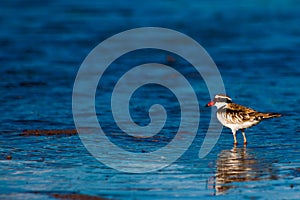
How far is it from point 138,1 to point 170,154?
25.1 metres

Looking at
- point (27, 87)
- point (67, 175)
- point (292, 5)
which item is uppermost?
point (292, 5)

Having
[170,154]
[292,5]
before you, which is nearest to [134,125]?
[170,154]

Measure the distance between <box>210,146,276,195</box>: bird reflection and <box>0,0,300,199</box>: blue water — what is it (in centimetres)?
1

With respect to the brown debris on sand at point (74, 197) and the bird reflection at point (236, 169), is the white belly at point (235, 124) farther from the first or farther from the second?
the brown debris on sand at point (74, 197)

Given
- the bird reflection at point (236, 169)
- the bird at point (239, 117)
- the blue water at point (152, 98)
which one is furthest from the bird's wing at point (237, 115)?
the bird reflection at point (236, 169)

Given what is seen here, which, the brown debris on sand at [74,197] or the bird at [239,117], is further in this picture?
the bird at [239,117]

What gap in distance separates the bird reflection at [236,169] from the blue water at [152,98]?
0.01 m

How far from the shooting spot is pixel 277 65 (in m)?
19.8

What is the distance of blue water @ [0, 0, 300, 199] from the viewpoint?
902cm

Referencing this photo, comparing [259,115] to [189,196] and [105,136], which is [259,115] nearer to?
[105,136]

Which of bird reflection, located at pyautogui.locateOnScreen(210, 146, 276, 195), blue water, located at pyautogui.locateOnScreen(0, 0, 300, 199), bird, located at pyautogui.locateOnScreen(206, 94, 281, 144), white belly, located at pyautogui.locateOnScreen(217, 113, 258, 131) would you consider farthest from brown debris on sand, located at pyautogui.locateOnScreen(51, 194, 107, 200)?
white belly, located at pyautogui.locateOnScreen(217, 113, 258, 131)

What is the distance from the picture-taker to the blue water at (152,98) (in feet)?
29.6

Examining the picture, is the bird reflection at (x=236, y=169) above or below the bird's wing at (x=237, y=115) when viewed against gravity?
below

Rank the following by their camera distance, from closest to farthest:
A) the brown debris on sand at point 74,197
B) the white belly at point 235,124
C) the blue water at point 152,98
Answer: the brown debris on sand at point 74,197 → the blue water at point 152,98 → the white belly at point 235,124
